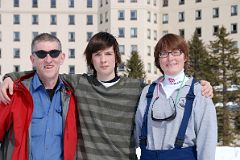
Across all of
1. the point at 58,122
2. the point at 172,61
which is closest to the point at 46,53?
the point at 58,122

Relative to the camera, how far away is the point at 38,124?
4.70 m

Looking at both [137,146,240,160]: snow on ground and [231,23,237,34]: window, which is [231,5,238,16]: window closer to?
[231,23,237,34]: window

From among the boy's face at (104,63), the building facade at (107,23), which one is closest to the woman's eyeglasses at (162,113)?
the boy's face at (104,63)

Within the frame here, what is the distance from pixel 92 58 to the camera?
5238 mm

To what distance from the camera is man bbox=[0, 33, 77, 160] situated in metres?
4.64

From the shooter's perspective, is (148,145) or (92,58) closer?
(148,145)

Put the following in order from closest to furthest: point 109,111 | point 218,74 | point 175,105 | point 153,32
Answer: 1. point 175,105
2. point 109,111
3. point 218,74
4. point 153,32

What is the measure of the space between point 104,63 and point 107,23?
68458mm

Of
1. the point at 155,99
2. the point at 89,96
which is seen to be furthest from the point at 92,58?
the point at 155,99

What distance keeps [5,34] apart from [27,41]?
3.86 metres

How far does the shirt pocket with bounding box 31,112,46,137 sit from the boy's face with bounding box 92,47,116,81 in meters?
0.85

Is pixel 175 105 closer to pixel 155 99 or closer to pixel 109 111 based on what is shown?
pixel 155 99

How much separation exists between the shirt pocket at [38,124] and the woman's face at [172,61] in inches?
55.2

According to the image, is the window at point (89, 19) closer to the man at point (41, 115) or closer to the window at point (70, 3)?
the window at point (70, 3)
